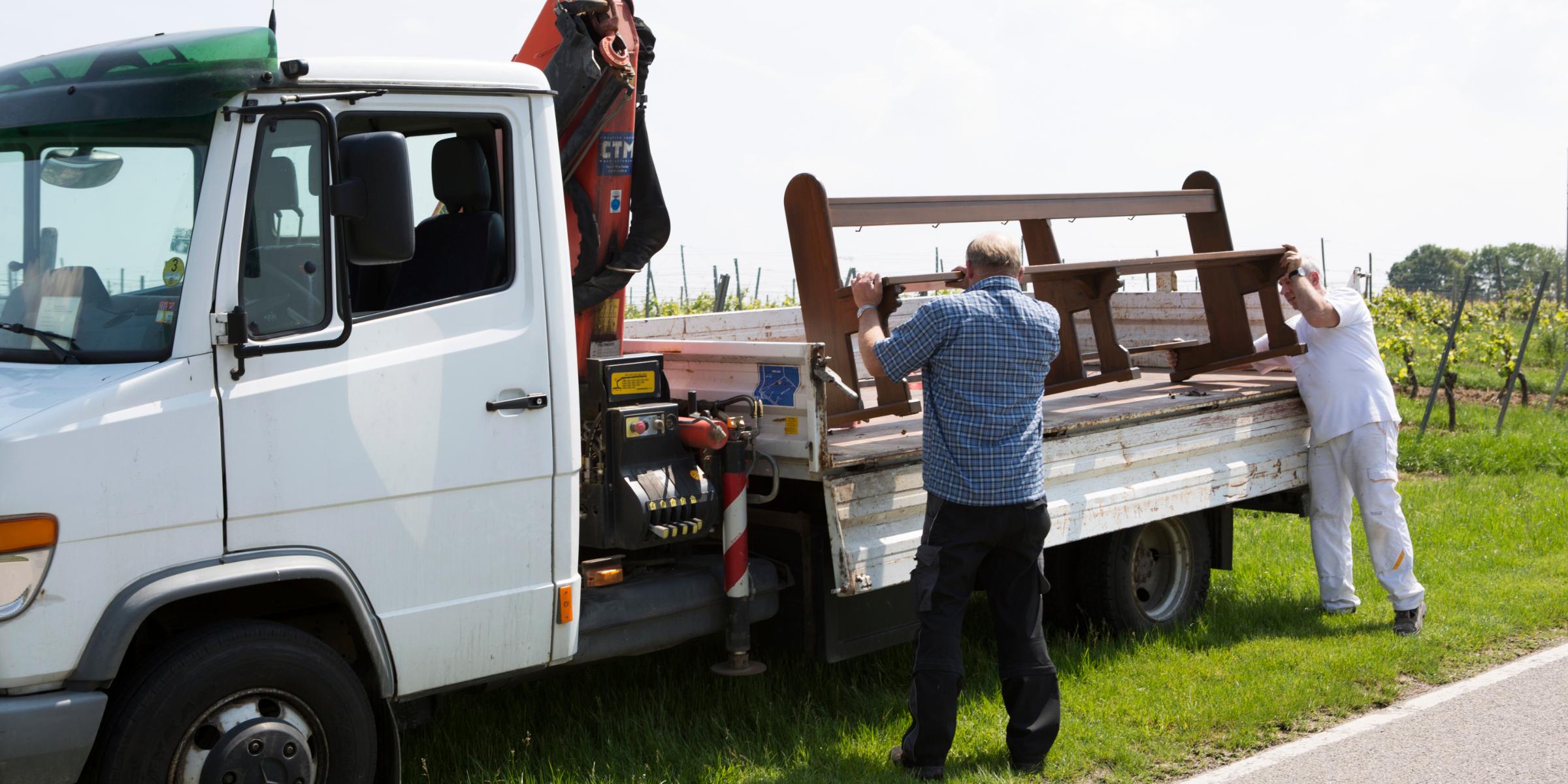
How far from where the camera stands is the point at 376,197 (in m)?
3.64

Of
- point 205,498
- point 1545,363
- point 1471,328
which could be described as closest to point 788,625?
point 205,498

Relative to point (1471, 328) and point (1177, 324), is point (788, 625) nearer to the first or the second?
point (1177, 324)

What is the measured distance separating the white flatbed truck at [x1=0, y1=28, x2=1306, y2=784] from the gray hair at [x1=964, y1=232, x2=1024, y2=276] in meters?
1.44

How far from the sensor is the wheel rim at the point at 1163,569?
669 cm

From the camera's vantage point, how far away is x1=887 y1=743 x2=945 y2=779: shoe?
15.4 ft

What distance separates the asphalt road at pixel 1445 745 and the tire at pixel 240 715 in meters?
2.96

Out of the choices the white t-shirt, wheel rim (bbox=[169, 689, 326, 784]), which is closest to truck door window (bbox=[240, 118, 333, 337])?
wheel rim (bbox=[169, 689, 326, 784])

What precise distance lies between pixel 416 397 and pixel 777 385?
1.42 m

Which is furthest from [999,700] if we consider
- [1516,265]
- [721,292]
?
[1516,265]

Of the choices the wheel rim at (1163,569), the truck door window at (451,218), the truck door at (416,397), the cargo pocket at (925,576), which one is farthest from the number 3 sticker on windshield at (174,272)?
the wheel rim at (1163,569)

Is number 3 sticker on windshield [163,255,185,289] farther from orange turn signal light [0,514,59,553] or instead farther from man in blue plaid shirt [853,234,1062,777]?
man in blue plaid shirt [853,234,1062,777]

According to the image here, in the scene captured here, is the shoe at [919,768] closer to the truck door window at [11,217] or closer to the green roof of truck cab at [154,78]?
the green roof of truck cab at [154,78]

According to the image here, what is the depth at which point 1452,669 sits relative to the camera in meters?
6.07

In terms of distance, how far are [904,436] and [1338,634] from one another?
8.81ft
